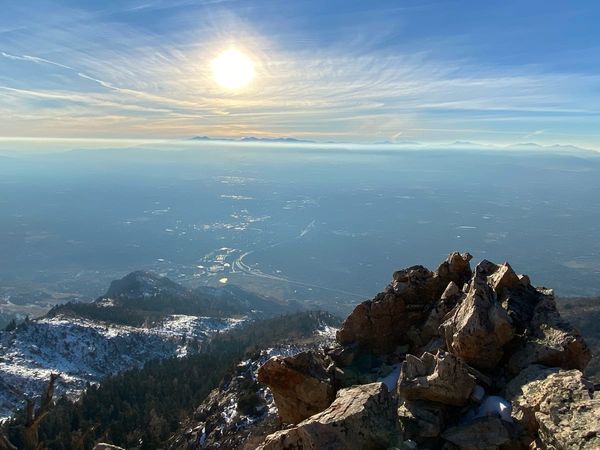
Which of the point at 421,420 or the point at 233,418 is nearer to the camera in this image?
the point at 421,420

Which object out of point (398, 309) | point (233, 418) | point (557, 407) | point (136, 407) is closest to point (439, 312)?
point (398, 309)

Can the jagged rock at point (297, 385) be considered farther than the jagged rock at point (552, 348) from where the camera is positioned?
Yes


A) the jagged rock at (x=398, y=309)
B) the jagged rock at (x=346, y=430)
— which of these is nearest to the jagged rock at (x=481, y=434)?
the jagged rock at (x=346, y=430)

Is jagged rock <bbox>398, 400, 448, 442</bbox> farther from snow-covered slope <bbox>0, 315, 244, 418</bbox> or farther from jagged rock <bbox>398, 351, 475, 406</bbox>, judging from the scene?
snow-covered slope <bbox>0, 315, 244, 418</bbox>

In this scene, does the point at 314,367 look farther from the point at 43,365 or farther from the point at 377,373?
the point at 43,365

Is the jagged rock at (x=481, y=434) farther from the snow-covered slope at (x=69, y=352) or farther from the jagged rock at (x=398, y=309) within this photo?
the snow-covered slope at (x=69, y=352)

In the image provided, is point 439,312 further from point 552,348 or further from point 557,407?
point 557,407

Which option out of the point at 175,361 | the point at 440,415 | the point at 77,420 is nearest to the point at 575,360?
the point at 440,415
